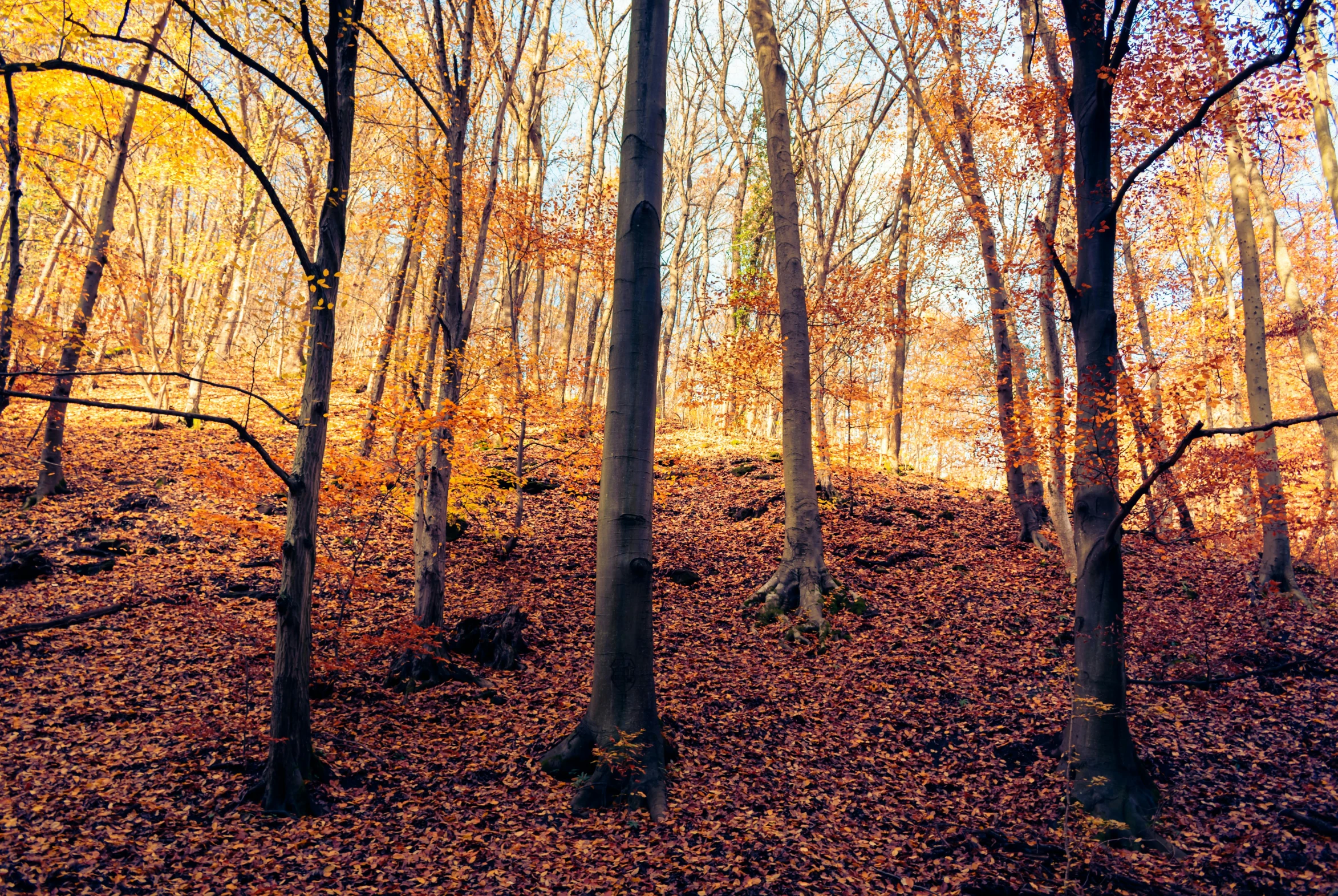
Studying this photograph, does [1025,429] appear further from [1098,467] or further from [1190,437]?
[1190,437]

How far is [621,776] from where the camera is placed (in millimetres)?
4812

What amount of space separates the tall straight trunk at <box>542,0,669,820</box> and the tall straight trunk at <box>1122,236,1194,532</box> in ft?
19.5

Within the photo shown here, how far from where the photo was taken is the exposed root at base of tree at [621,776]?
15.5ft

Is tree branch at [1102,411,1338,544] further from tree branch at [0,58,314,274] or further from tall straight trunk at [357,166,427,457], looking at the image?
tall straight trunk at [357,166,427,457]

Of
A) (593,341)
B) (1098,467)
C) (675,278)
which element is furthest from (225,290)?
(1098,467)

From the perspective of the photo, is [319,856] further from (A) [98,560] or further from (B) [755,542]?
(B) [755,542]

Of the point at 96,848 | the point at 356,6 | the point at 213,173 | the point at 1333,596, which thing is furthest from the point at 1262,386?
the point at 213,173

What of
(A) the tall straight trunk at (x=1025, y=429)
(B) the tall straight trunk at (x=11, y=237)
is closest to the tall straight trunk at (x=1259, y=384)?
(A) the tall straight trunk at (x=1025, y=429)

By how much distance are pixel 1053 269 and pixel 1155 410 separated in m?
3.29

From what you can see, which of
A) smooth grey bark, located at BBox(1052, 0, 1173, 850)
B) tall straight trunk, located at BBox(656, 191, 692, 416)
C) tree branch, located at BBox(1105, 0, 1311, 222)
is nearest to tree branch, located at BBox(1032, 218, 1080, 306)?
smooth grey bark, located at BBox(1052, 0, 1173, 850)

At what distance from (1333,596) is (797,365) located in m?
8.26

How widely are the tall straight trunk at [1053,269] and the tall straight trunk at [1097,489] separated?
257 cm

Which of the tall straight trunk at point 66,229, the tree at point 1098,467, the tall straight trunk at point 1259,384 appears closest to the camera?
the tree at point 1098,467

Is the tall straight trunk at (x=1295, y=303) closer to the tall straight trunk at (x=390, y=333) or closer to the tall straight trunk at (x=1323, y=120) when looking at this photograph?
the tall straight trunk at (x=1323, y=120)
